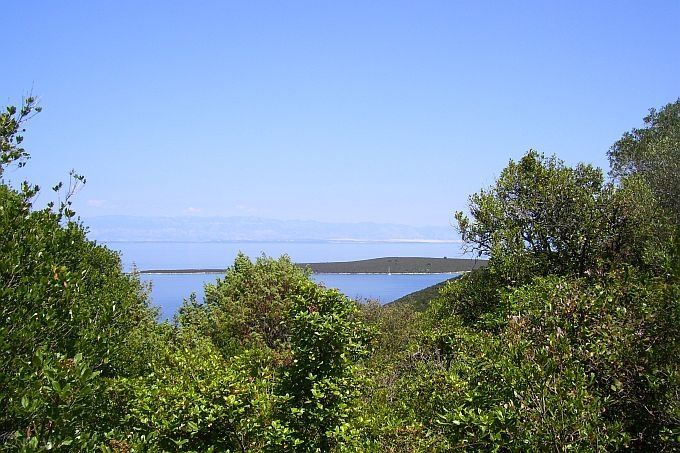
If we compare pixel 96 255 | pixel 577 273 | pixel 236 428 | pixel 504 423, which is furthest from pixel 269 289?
pixel 504 423

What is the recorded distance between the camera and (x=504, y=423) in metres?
9.99

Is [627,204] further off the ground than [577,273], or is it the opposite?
[627,204]

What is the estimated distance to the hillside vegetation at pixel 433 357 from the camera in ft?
31.9

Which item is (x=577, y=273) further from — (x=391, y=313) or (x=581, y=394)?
(x=391, y=313)

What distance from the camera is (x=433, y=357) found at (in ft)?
74.2

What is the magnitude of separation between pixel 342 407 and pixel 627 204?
15868mm

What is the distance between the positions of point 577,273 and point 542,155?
6788mm

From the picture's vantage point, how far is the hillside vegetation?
9.71m

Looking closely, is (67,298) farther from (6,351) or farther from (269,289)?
(269,289)

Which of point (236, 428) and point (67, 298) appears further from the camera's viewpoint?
point (236, 428)

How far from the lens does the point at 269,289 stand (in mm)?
37906

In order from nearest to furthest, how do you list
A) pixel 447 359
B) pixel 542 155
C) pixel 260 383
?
pixel 260 383, pixel 447 359, pixel 542 155

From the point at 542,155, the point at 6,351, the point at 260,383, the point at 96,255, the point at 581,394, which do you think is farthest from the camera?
the point at 96,255

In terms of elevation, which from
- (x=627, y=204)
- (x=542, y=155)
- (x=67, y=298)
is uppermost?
(x=542, y=155)
